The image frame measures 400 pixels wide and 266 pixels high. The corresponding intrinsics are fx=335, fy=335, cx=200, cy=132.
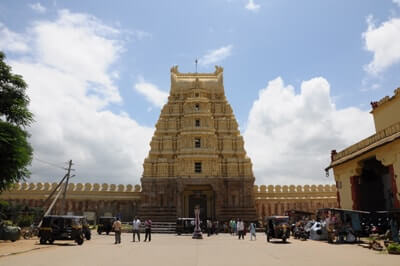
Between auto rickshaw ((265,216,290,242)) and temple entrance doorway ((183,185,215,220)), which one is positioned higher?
temple entrance doorway ((183,185,215,220))

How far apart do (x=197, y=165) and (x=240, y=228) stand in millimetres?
14086

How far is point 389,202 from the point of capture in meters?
25.1

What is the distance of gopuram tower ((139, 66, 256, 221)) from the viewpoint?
127ft

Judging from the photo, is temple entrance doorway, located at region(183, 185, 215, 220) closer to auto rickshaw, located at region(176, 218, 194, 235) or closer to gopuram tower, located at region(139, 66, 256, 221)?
gopuram tower, located at region(139, 66, 256, 221)

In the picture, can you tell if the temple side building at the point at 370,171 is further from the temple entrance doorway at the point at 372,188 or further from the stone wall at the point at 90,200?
the stone wall at the point at 90,200

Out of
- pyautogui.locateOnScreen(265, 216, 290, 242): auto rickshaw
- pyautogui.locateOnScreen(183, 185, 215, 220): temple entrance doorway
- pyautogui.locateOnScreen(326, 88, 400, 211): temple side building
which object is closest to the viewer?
pyautogui.locateOnScreen(265, 216, 290, 242): auto rickshaw

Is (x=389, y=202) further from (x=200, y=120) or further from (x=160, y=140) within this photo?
(x=160, y=140)

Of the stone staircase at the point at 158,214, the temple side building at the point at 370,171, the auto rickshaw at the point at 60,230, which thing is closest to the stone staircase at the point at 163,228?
the stone staircase at the point at 158,214

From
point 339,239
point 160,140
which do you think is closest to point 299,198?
point 160,140

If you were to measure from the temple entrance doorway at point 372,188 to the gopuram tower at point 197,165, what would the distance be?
15149 millimetres

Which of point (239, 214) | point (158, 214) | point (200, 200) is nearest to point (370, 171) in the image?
point (239, 214)

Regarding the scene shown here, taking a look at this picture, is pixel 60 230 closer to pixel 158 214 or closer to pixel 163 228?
pixel 163 228

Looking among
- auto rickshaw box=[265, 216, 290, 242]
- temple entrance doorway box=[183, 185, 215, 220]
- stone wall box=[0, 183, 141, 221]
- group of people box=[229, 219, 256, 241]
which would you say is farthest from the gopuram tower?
auto rickshaw box=[265, 216, 290, 242]

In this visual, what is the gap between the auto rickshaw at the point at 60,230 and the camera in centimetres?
2064
